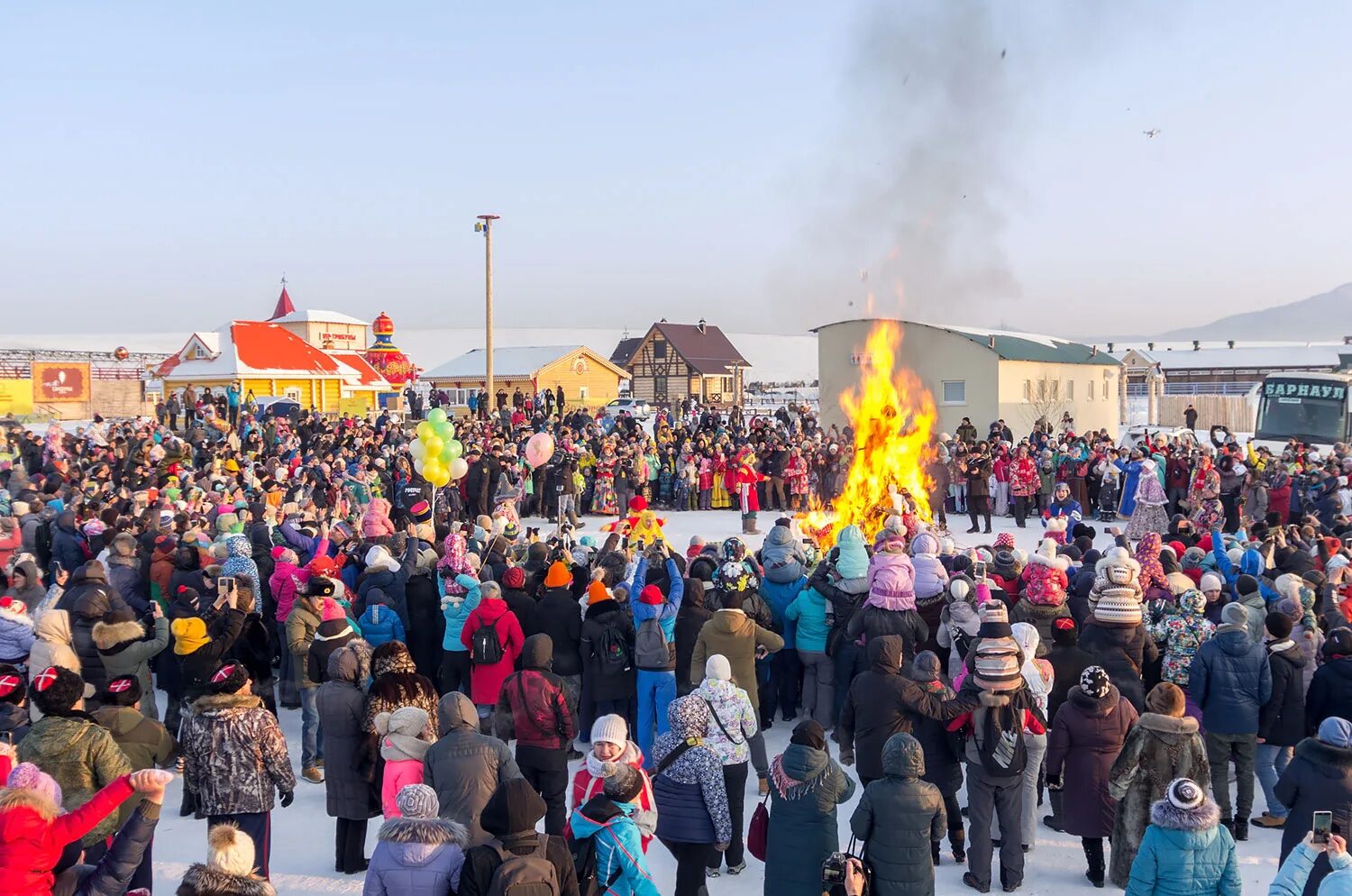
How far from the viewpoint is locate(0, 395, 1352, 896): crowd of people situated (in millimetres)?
4516

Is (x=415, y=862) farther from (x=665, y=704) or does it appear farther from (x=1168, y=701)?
(x=1168, y=701)

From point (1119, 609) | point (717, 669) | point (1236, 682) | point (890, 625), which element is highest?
point (1119, 609)

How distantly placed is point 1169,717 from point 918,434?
13224 millimetres

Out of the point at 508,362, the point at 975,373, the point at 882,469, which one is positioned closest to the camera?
the point at 882,469

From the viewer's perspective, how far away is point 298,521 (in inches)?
462

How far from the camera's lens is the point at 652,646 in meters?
7.69

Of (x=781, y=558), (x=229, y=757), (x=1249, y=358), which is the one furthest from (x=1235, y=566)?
(x=1249, y=358)

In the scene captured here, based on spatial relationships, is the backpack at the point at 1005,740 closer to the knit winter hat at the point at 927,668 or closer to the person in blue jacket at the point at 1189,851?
the knit winter hat at the point at 927,668

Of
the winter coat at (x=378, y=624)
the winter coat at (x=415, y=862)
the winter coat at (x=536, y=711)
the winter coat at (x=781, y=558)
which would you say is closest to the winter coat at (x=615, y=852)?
the winter coat at (x=415, y=862)

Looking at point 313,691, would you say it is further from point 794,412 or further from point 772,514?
point 794,412

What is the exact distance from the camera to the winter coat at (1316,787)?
5184 millimetres

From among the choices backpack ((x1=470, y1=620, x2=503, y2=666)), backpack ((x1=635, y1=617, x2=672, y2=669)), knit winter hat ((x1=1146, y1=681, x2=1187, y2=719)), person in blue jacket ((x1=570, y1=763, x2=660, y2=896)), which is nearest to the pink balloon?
backpack ((x1=470, y1=620, x2=503, y2=666))

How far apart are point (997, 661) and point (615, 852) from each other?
2.69 m

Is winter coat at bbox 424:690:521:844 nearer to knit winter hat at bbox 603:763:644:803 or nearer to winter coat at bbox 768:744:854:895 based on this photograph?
knit winter hat at bbox 603:763:644:803
